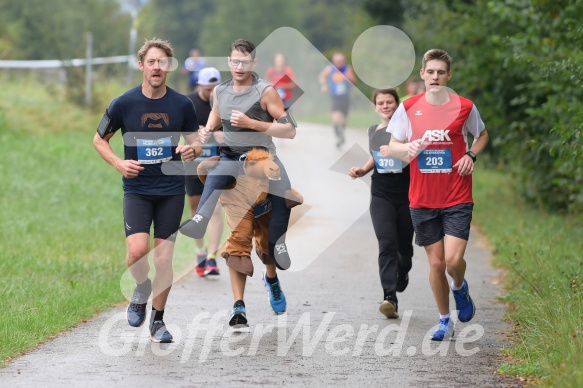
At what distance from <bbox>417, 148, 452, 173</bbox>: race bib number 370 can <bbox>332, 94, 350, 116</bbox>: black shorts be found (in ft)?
58.4

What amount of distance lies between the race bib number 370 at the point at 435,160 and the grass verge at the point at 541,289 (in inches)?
49.7

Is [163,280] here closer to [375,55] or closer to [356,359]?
[356,359]

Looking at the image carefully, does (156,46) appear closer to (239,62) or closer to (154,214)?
(239,62)

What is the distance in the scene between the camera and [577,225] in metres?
14.7

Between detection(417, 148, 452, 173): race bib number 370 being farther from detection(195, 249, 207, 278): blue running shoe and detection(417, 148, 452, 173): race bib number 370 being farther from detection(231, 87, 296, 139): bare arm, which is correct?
detection(195, 249, 207, 278): blue running shoe

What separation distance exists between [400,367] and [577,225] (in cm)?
810

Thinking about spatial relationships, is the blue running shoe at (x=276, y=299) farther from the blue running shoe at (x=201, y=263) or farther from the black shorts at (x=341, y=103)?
the black shorts at (x=341, y=103)

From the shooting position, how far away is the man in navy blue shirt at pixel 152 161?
7.99 meters

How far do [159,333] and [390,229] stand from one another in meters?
2.46

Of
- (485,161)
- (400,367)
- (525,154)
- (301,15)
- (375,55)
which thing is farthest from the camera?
(301,15)

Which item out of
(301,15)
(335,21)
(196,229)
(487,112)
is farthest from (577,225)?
(335,21)

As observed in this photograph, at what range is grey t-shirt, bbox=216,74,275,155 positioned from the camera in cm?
851

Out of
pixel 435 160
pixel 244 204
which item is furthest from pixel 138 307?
pixel 435 160

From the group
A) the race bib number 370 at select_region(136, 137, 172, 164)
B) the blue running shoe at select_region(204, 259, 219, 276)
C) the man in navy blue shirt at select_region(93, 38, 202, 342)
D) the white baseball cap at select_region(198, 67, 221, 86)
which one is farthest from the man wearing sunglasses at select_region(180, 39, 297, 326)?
the blue running shoe at select_region(204, 259, 219, 276)
